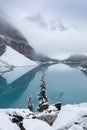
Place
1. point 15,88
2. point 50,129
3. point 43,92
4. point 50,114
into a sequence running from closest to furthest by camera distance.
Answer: point 50,129, point 50,114, point 43,92, point 15,88

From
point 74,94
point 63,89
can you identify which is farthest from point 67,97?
point 63,89

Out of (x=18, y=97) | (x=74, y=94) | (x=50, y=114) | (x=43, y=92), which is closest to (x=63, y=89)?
(x=74, y=94)

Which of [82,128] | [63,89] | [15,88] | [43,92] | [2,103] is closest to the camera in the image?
[82,128]

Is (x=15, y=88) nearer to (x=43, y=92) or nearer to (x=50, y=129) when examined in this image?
(x=43, y=92)

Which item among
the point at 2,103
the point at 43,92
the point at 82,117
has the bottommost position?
the point at 2,103

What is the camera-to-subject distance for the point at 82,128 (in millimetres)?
13797

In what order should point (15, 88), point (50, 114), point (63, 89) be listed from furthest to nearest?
point (15, 88) → point (63, 89) → point (50, 114)

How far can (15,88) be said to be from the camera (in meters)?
148

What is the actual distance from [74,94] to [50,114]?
101430 mm

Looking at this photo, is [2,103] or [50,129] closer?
[50,129]

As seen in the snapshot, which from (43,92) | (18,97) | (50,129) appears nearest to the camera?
(50,129)

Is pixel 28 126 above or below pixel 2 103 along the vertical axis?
above

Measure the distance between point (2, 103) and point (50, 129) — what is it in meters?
97.0

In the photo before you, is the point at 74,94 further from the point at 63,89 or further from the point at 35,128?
the point at 35,128
